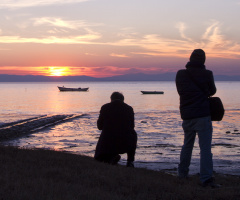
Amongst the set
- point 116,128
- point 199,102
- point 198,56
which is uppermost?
point 198,56

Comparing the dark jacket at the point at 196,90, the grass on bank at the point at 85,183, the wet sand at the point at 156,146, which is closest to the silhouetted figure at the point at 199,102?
the dark jacket at the point at 196,90

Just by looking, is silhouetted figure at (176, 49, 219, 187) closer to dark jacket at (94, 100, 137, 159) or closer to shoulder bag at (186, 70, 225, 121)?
shoulder bag at (186, 70, 225, 121)

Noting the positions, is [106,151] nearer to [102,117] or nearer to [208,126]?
[102,117]

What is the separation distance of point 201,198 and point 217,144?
439 inches

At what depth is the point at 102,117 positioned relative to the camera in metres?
8.27

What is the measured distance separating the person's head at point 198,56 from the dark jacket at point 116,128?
222 cm

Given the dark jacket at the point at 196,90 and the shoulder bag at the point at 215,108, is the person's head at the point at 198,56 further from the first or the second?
the shoulder bag at the point at 215,108

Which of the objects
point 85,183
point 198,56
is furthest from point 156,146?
point 85,183

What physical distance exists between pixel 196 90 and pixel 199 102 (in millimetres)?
217

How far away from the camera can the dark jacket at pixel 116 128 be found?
8164 mm

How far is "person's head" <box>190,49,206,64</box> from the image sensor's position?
6516 mm

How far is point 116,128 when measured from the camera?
26.9ft

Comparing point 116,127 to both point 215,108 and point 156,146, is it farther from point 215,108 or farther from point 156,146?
point 156,146

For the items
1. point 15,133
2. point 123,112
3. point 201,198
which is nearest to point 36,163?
point 123,112
